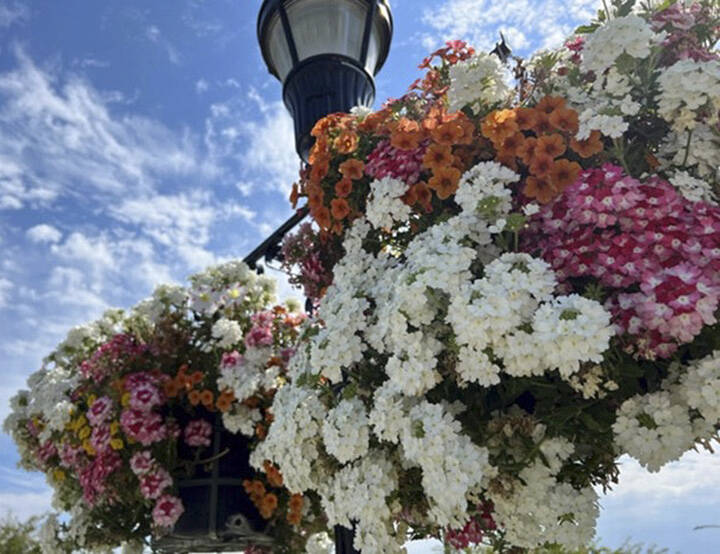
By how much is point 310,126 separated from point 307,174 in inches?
23.5

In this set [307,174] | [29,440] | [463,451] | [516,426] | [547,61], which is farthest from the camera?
[29,440]

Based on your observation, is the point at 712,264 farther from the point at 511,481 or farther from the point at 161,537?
the point at 161,537

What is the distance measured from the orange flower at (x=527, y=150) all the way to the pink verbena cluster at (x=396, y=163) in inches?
14.8

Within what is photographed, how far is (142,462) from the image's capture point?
3.17 metres

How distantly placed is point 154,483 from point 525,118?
94.1 inches

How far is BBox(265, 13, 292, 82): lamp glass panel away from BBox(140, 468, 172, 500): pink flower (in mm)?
2283

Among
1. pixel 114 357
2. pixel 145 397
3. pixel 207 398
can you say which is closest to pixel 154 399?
pixel 145 397

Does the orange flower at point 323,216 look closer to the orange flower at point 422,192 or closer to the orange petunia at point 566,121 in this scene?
the orange flower at point 422,192

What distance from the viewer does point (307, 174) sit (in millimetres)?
2912

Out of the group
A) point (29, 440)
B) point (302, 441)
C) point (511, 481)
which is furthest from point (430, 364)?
point (29, 440)

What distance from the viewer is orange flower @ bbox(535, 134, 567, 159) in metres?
2.12

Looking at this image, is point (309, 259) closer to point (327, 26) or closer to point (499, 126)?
point (499, 126)

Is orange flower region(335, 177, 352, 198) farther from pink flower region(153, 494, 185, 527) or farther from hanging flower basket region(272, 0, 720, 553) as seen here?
pink flower region(153, 494, 185, 527)

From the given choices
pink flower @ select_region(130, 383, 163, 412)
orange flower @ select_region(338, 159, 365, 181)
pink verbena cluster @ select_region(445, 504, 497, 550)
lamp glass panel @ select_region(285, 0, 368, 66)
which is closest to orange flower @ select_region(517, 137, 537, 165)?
orange flower @ select_region(338, 159, 365, 181)
